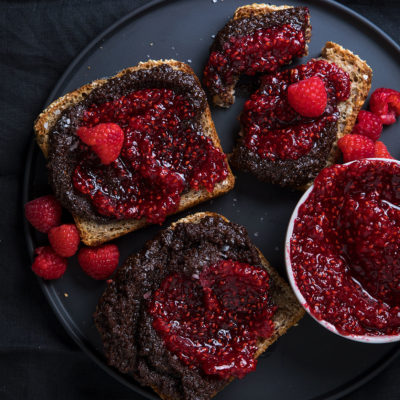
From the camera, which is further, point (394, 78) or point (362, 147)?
point (394, 78)

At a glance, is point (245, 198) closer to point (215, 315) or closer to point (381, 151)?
point (215, 315)

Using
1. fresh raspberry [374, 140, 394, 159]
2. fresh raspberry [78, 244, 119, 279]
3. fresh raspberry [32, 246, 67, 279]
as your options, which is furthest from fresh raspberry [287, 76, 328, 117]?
fresh raspberry [32, 246, 67, 279]

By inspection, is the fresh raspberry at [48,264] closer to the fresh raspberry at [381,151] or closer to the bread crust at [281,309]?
the bread crust at [281,309]

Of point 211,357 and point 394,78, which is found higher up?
point 394,78

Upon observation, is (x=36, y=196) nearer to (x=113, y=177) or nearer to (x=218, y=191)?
(x=113, y=177)

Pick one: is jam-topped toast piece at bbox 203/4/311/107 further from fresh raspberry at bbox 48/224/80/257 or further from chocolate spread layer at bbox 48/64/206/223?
fresh raspberry at bbox 48/224/80/257

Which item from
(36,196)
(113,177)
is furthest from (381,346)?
(36,196)

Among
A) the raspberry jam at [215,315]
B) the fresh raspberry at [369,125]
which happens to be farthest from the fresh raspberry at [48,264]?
the fresh raspberry at [369,125]

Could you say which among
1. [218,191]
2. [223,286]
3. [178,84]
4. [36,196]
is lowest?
[36,196]
